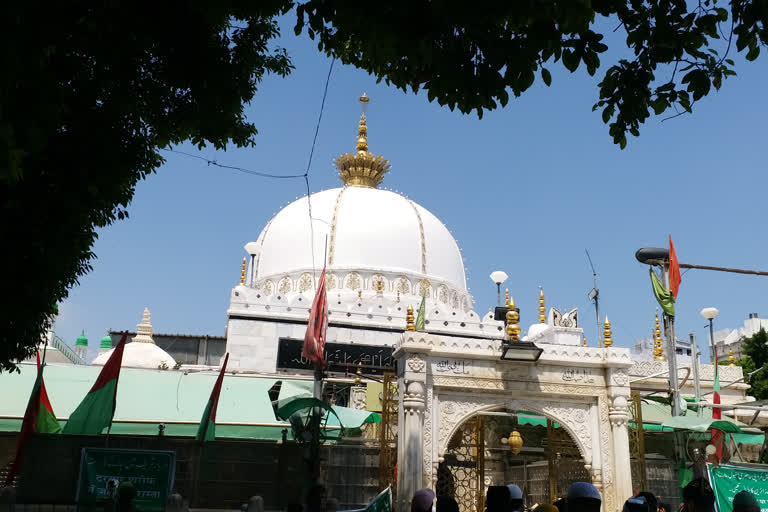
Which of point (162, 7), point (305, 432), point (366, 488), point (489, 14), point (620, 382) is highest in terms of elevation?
point (162, 7)

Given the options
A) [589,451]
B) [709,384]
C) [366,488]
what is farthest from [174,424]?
[709,384]

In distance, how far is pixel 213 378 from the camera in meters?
19.3

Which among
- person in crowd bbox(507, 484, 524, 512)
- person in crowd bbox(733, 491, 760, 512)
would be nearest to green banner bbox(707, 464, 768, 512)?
person in crowd bbox(507, 484, 524, 512)

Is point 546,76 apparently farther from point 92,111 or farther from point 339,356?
point 339,356

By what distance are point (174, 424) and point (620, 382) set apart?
9.49 metres

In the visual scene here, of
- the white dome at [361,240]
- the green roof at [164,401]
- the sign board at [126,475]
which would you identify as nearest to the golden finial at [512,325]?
the green roof at [164,401]

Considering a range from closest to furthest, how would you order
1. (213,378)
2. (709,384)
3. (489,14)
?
(489,14) < (213,378) < (709,384)

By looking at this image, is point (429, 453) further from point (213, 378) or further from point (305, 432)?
point (213, 378)

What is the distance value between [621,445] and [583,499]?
11.2 meters

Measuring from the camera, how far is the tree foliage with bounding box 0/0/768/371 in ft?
17.6

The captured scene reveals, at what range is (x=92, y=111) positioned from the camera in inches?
270

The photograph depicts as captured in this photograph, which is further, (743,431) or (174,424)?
(174,424)

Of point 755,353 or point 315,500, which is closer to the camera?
point 315,500

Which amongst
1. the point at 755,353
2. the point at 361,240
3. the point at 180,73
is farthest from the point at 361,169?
the point at 180,73
